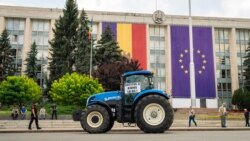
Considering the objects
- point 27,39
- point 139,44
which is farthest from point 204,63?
point 27,39

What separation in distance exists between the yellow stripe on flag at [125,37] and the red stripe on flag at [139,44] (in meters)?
0.84

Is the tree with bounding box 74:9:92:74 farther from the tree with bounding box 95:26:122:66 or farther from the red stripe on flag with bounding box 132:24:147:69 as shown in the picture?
the red stripe on flag with bounding box 132:24:147:69

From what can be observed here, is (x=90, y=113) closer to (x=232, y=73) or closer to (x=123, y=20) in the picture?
(x=123, y=20)

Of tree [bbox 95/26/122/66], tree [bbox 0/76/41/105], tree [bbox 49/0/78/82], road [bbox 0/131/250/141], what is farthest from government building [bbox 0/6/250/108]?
road [bbox 0/131/250/141]

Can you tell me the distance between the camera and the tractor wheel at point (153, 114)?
1399cm

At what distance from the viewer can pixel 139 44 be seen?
219 ft

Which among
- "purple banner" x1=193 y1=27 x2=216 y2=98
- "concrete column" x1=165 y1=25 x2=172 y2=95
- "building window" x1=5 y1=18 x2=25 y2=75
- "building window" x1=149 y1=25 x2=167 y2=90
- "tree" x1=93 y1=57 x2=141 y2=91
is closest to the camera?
"tree" x1=93 y1=57 x2=141 y2=91

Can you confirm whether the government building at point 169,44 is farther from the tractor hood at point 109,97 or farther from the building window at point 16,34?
the tractor hood at point 109,97

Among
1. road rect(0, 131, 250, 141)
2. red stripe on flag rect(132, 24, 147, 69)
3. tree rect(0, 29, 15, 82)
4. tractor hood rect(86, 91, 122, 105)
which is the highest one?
red stripe on flag rect(132, 24, 147, 69)

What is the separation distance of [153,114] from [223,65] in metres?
59.4

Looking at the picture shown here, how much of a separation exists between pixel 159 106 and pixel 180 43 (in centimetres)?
5531

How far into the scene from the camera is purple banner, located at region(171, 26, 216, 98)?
6612cm

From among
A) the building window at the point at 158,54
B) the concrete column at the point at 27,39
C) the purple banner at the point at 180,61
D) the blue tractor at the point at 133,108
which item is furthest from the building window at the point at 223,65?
the blue tractor at the point at 133,108

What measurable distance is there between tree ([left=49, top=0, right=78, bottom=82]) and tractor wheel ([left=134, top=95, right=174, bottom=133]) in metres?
37.8
